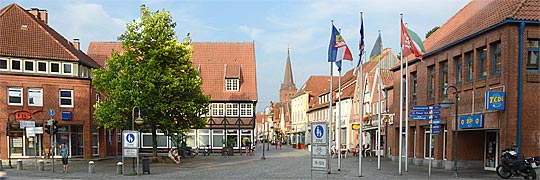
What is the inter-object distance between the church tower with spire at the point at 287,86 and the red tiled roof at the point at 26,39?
348 feet

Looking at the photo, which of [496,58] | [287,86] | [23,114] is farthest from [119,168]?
[287,86]

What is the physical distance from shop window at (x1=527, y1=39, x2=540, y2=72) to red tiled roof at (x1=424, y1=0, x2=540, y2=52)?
1.09 metres

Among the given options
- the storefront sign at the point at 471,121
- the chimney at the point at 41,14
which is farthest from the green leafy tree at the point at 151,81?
the storefront sign at the point at 471,121

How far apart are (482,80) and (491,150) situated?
3973mm

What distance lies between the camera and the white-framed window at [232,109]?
57456mm

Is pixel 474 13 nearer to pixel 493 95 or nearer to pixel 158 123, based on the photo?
pixel 493 95

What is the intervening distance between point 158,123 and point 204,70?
25.0m

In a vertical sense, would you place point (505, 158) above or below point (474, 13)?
below

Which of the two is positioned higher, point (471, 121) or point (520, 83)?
point (520, 83)

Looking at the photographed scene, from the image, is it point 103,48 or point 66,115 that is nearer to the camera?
point 66,115

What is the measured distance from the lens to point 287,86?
484 ft

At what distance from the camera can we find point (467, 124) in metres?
27.0

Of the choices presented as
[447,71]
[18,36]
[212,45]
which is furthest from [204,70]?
[447,71]

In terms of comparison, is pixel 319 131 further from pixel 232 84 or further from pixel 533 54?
pixel 232 84
